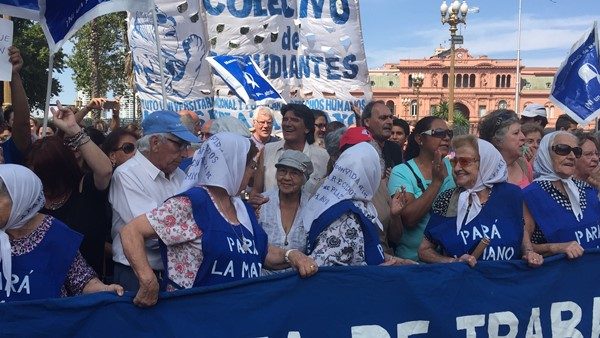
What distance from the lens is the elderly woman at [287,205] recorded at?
4301mm

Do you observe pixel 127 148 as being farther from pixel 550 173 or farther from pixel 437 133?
pixel 550 173

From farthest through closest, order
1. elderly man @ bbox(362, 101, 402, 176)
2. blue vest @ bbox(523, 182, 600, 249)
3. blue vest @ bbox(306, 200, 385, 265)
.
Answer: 1. elderly man @ bbox(362, 101, 402, 176)
2. blue vest @ bbox(523, 182, 600, 249)
3. blue vest @ bbox(306, 200, 385, 265)

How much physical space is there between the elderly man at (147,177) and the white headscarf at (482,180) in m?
1.48

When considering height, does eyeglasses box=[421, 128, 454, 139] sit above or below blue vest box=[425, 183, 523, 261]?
above

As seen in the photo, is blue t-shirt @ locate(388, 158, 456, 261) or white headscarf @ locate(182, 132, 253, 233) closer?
white headscarf @ locate(182, 132, 253, 233)

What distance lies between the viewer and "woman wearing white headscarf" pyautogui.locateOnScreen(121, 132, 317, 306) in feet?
10.8

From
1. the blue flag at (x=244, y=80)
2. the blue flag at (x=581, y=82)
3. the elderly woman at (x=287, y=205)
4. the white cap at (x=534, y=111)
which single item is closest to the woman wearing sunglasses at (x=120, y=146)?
the elderly woman at (x=287, y=205)

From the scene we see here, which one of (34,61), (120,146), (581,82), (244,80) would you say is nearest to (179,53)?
(244,80)

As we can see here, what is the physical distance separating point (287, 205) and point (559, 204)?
1.58m

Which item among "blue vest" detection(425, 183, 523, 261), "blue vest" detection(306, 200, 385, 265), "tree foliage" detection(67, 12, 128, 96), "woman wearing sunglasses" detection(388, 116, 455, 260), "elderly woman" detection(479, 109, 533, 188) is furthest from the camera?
"tree foliage" detection(67, 12, 128, 96)

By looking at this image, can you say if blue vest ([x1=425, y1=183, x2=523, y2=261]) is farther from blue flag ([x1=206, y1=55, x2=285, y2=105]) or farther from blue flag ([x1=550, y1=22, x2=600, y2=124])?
blue flag ([x1=206, y1=55, x2=285, y2=105])

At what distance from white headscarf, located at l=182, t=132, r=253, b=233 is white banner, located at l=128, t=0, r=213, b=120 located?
6.28 m

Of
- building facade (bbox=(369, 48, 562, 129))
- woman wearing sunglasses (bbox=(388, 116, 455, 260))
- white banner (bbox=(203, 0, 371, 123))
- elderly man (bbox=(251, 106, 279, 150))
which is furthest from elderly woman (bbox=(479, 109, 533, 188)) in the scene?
building facade (bbox=(369, 48, 562, 129))

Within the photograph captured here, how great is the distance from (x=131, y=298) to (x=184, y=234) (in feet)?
1.14
